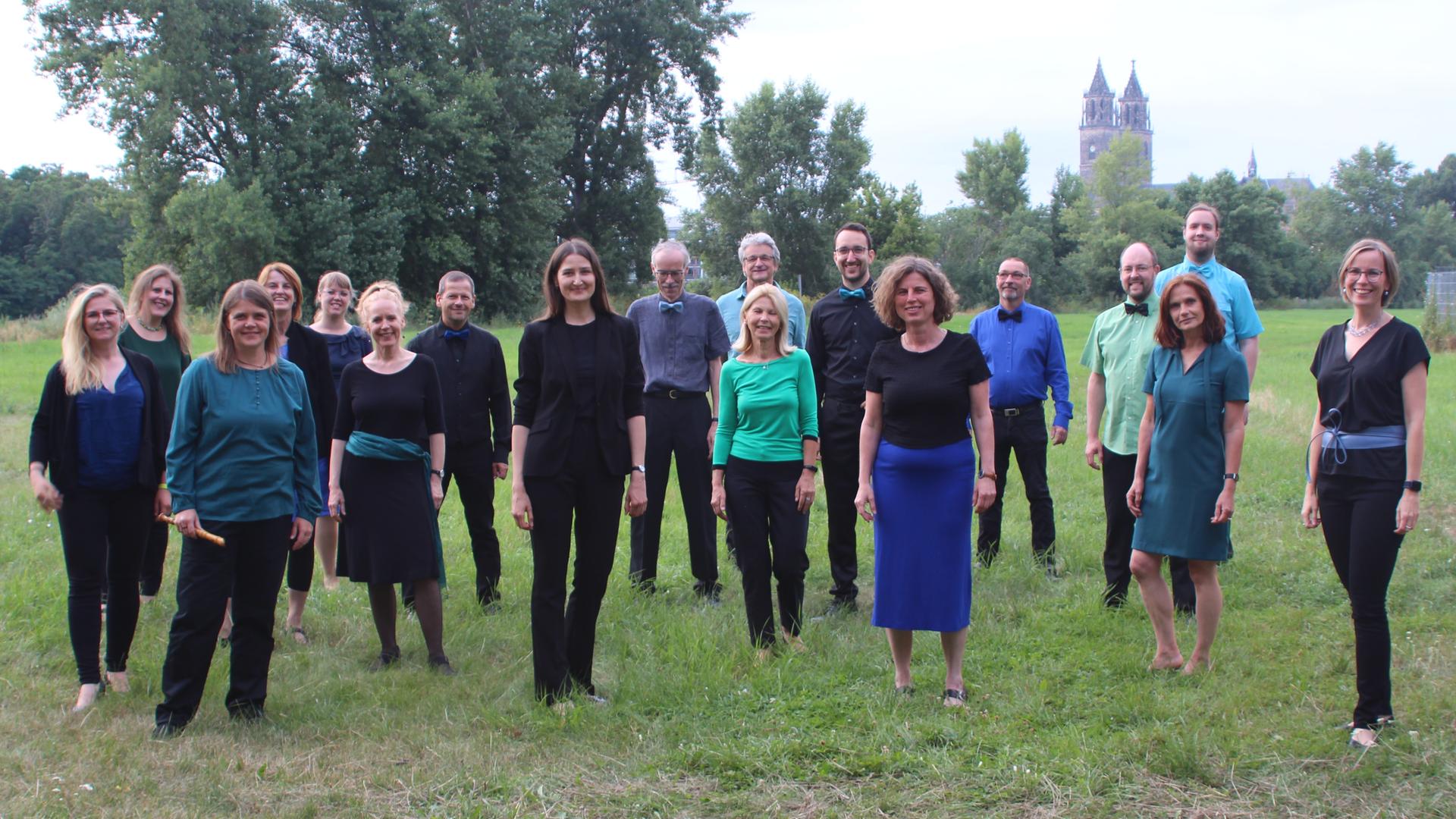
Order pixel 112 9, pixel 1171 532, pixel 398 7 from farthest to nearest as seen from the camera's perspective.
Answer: pixel 398 7
pixel 112 9
pixel 1171 532

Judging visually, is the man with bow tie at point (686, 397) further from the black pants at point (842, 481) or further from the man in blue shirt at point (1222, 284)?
the man in blue shirt at point (1222, 284)

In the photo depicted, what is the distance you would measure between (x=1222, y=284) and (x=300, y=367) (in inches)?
205

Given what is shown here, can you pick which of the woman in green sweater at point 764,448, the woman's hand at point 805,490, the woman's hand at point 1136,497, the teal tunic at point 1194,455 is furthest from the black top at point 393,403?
the teal tunic at point 1194,455

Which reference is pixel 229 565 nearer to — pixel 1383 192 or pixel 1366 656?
pixel 1366 656

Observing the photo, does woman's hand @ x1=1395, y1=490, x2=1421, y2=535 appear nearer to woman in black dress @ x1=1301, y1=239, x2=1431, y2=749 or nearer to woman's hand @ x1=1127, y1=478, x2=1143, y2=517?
woman in black dress @ x1=1301, y1=239, x2=1431, y2=749

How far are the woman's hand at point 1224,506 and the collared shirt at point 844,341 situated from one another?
212cm

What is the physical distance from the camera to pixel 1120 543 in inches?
256

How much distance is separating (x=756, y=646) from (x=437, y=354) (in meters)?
2.60

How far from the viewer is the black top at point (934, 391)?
4887mm

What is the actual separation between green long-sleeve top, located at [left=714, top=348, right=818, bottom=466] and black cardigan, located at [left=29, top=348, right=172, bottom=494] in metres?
2.65

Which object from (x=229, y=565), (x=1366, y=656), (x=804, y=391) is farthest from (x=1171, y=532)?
(x=229, y=565)

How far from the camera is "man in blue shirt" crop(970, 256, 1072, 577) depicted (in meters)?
7.36

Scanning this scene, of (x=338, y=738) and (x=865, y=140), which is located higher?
(x=865, y=140)

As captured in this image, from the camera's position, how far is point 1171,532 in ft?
16.9
